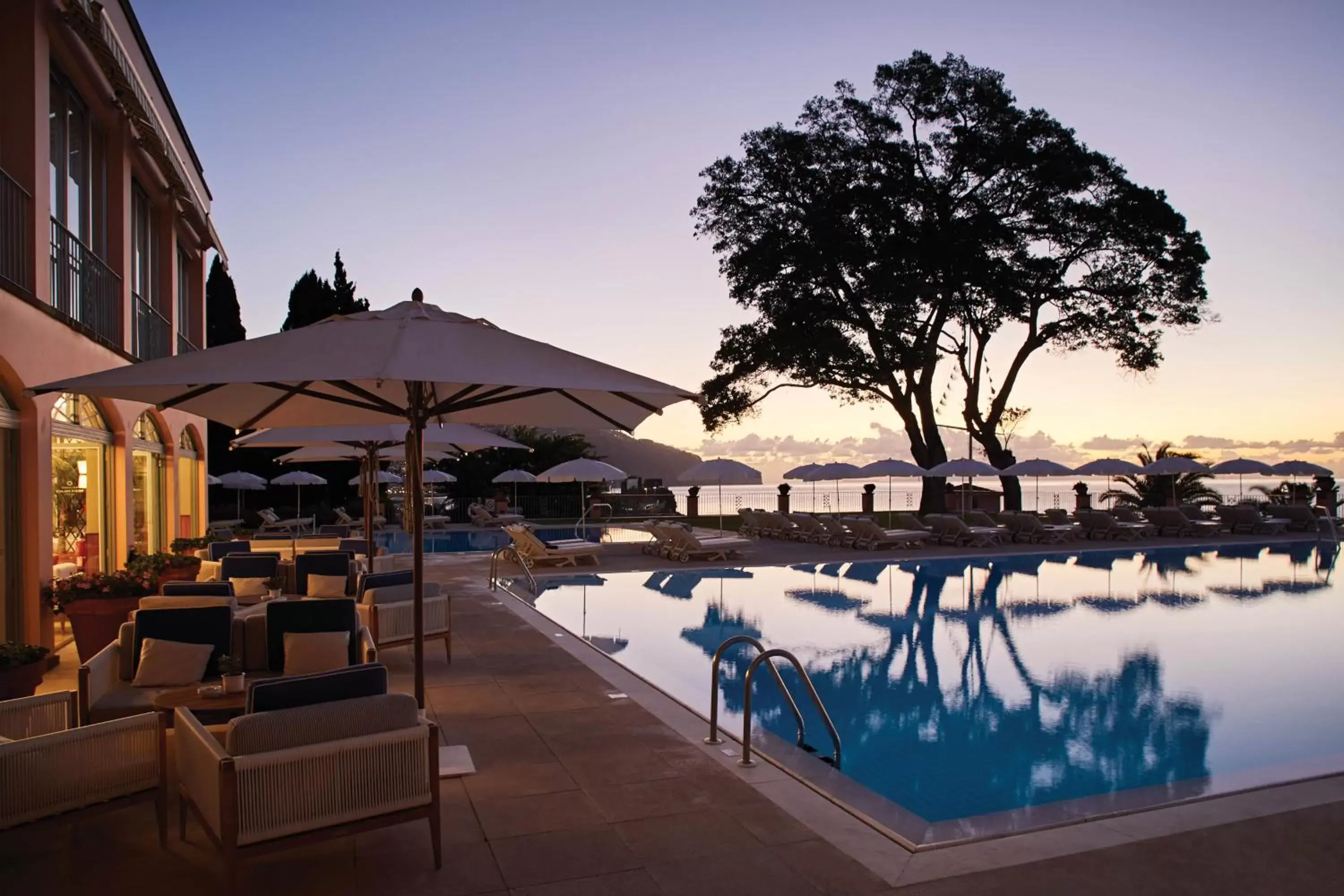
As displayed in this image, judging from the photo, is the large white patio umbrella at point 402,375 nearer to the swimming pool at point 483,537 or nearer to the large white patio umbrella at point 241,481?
the swimming pool at point 483,537

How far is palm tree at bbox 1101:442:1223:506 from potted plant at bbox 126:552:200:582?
27359 mm

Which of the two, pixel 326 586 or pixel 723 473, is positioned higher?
pixel 723 473

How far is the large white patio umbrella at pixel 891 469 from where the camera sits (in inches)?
992

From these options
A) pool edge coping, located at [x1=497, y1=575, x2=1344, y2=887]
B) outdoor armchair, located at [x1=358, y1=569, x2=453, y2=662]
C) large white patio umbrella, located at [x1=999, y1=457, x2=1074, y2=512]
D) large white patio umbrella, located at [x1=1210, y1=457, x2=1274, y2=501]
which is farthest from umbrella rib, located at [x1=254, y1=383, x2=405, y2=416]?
large white patio umbrella, located at [x1=1210, y1=457, x2=1274, y2=501]

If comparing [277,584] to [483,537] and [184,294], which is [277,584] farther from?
[483,537]

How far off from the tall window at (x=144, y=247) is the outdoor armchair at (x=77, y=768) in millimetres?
10813

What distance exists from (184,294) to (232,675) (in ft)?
49.2

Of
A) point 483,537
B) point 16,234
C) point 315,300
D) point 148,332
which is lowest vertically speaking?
point 483,537

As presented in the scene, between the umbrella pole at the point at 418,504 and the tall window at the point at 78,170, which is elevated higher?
the tall window at the point at 78,170

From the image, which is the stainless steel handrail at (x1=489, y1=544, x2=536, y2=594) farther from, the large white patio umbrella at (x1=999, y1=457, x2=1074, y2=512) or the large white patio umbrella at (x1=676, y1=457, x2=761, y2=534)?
the large white patio umbrella at (x1=999, y1=457, x2=1074, y2=512)

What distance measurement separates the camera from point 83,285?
399 inches

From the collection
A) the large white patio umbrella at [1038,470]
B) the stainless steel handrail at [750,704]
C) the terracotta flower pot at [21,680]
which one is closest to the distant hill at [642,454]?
the large white patio umbrella at [1038,470]

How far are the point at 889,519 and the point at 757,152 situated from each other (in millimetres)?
12927

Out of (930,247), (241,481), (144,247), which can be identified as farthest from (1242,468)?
(241,481)
